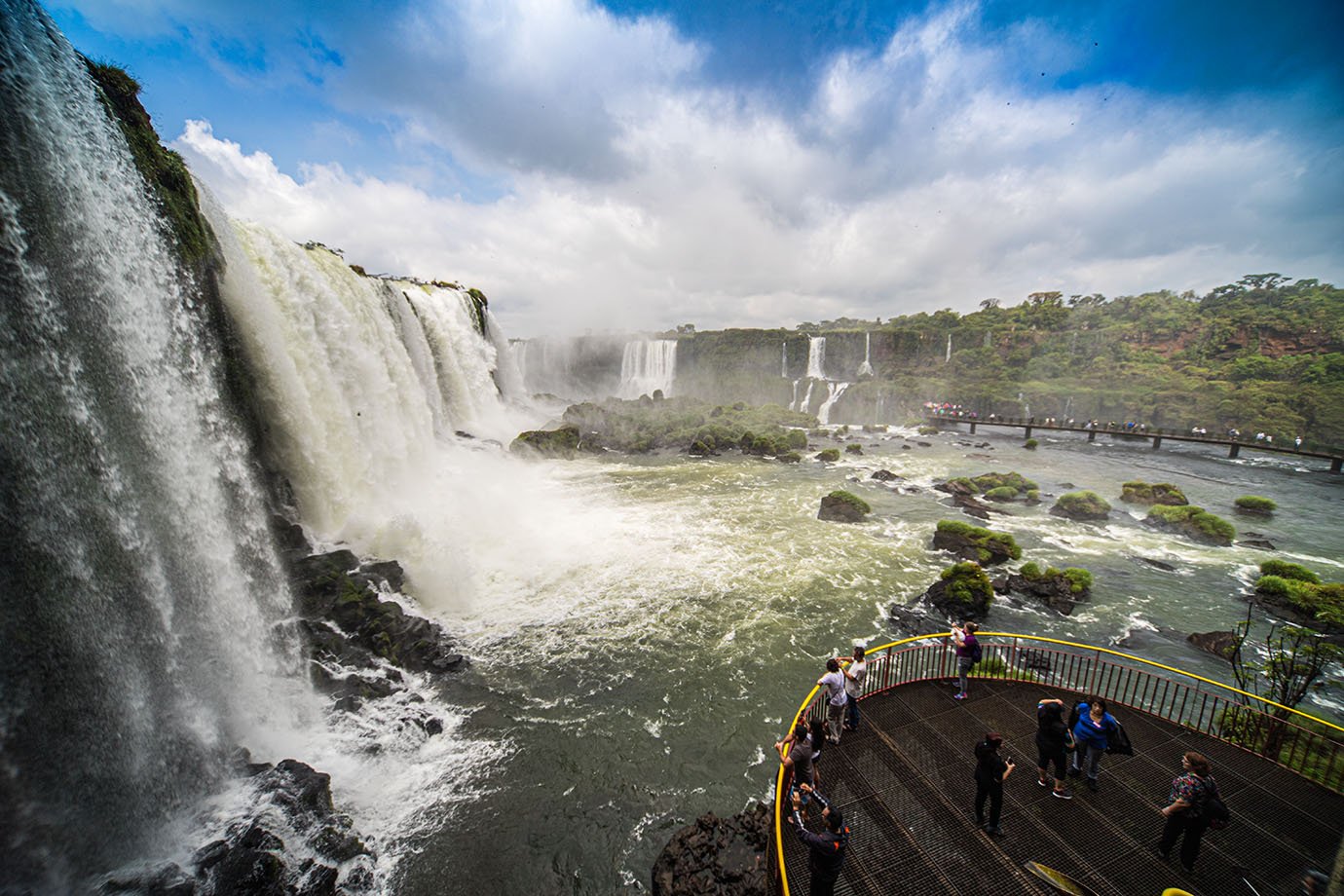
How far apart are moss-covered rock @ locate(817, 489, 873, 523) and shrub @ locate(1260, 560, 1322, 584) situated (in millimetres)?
13014

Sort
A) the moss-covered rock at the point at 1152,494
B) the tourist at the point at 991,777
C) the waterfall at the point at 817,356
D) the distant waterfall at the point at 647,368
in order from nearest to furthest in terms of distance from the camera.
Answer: the tourist at the point at 991,777 → the moss-covered rock at the point at 1152,494 → the waterfall at the point at 817,356 → the distant waterfall at the point at 647,368

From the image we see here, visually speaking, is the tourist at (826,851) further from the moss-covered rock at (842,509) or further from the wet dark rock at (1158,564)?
the wet dark rock at (1158,564)

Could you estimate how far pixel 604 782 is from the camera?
889 centimetres

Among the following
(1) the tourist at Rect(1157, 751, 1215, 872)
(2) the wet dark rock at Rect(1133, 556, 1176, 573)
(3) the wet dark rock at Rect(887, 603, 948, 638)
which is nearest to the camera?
(1) the tourist at Rect(1157, 751, 1215, 872)

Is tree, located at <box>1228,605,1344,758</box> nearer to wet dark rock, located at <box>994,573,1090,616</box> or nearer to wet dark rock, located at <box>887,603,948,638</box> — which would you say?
wet dark rock, located at <box>994,573,1090,616</box>

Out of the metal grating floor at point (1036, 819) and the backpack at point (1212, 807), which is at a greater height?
the backpack at point (1212, 807)

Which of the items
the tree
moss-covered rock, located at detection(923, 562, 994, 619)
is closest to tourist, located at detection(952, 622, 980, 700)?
the tree

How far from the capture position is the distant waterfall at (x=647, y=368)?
242 feet

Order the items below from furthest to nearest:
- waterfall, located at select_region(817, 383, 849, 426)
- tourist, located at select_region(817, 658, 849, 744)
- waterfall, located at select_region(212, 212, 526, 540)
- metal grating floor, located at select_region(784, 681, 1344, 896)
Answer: waterfall, located at select_region(817, 383, 849, 426), waterfall, located at select_region(212, 212, 526, 540), tourist, located at select_region(817, 658, 849, 744), metal grating floor, located at select_region(784, 681, 1344, 896)

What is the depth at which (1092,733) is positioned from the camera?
6.11 meters

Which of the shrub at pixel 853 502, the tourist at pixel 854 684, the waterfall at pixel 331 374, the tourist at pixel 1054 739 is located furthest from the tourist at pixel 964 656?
the waterfall at pixel 331 374

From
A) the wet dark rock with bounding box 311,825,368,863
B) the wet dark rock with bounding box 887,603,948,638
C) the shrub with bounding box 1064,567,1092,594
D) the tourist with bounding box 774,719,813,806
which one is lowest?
the wet dark rock with bounding box 311,825,368,863

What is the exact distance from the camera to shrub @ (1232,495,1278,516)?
25.3 meters

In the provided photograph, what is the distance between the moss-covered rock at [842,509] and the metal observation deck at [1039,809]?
600 inches
